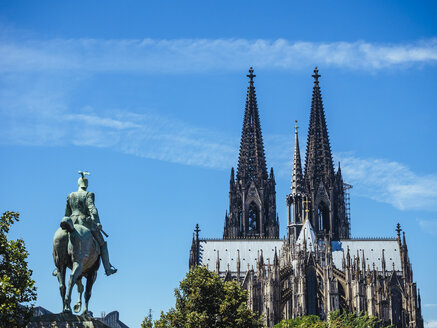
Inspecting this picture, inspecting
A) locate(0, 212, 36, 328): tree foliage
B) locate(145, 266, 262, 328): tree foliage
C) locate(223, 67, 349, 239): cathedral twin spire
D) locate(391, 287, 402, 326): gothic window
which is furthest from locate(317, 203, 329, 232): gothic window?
locate(0, 212, 36, 328): tree foliage

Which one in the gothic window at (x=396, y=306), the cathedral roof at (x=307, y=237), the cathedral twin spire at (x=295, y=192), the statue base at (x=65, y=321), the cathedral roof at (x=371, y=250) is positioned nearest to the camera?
the statue base at (x=65, y=321)

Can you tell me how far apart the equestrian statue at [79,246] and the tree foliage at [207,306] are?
2576 cm

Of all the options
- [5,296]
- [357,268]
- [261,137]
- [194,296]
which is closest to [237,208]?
[261,137]

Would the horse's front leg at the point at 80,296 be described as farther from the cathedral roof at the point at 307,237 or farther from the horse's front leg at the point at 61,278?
the cathedral roof at the point at 307,237

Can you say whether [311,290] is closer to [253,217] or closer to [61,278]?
[253,217]

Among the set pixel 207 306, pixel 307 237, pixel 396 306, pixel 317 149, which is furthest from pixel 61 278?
pixel 317 149

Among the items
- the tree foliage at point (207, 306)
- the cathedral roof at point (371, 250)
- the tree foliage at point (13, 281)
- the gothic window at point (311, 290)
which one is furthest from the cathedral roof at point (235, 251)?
the tree foliage at point (13, 281)

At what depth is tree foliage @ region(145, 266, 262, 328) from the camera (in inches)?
1902

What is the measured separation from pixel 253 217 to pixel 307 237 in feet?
48.4

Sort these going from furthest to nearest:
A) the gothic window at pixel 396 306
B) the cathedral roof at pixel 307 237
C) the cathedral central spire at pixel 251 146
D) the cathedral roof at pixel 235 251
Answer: the cathedral central spire at pixel 251 146 < the cathedral roof at pixel 235 251 < the gothic window at pixel 396 306 < the cathedral roof at pixel 307 237

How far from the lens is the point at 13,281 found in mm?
27422

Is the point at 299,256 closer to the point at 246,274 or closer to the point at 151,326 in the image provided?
the point at 246,274

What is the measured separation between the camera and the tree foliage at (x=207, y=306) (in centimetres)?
4831

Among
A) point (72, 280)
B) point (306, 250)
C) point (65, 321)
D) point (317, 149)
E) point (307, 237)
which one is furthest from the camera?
point (317, 149)
